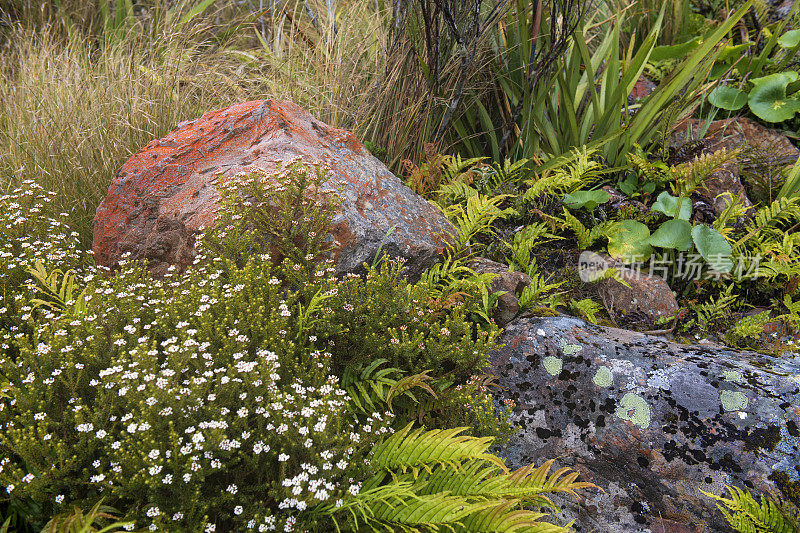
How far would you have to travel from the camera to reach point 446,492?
1871 millimetres

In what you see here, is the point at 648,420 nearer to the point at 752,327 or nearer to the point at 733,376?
the point at 733,376

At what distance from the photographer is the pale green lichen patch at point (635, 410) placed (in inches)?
91.5

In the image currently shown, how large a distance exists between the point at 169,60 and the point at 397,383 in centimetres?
417

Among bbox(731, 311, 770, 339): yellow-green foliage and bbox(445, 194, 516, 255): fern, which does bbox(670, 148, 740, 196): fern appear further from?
bbox(445, 194, 516, 255): fern

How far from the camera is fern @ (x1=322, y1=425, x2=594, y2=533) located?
1782 millimetres

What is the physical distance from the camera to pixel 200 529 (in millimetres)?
1583

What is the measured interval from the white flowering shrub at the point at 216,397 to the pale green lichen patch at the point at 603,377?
485 millimetres

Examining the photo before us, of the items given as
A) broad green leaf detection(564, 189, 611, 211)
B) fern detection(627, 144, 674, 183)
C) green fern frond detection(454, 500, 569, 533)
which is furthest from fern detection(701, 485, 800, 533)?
fern detection(627, 144, 674, 183)

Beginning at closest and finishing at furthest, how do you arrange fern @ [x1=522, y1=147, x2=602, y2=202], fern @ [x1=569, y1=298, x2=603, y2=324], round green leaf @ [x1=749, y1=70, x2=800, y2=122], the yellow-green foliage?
the yellow-green foliage, fern @ [x1=569, y1=298, x2=603, y2=324], fern @ [x1=522, y1=147, x2=602, y2=202], round green leaf @ [x1=749, y1=70, x2=800, y2=122]

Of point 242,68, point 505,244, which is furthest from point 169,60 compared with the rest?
point 505,244

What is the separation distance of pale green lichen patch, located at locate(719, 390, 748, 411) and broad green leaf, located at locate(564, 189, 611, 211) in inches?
60.2

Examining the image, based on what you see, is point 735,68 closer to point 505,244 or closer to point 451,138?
point 451,138

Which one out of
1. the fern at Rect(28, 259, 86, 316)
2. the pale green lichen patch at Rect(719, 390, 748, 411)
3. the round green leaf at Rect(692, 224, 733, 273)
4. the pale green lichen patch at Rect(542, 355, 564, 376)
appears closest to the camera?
the fern at Rect(28, 259, 86, 316)

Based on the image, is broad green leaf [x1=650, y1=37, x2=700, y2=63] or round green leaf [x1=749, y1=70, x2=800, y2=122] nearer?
round green leaf [x1=749, y1=70, x2=800, y2=122]
